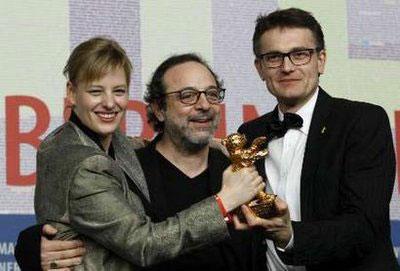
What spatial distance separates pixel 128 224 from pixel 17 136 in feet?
4.69

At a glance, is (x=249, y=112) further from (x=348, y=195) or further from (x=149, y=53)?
(x=348, y=195)

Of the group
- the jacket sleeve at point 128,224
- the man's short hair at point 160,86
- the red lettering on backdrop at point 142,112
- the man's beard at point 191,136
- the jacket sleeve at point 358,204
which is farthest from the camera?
the red lettering on backdrop at point 142,112

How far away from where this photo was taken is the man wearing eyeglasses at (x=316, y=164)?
2297mm

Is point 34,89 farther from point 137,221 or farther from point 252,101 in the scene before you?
point 137,221

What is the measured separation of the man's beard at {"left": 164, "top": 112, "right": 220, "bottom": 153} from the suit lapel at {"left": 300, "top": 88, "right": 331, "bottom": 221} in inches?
11.1

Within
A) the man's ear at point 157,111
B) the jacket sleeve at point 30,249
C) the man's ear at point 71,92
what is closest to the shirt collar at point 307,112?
the man's ear at point 157,111

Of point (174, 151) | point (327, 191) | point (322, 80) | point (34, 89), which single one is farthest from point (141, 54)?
point (327, 191)

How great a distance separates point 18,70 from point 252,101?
3.11ft

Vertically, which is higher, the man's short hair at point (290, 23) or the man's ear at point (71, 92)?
the man's short hair at point (290, 23)

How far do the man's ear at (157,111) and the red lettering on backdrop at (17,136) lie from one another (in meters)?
0.85

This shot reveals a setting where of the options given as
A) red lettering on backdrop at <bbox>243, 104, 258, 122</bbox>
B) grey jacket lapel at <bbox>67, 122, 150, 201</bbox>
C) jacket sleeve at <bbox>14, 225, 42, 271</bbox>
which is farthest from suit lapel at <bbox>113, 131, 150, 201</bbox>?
red lettering on backdrop at <bbox>243, 104, 258, 122</bbox>

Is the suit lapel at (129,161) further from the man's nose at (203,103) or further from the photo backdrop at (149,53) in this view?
the photo backdrop at (149,53)

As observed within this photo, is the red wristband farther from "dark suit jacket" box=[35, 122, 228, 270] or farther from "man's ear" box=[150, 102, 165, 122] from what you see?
"man's ear" box=[150, 102, 165, 122]

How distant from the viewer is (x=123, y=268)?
2.25m
